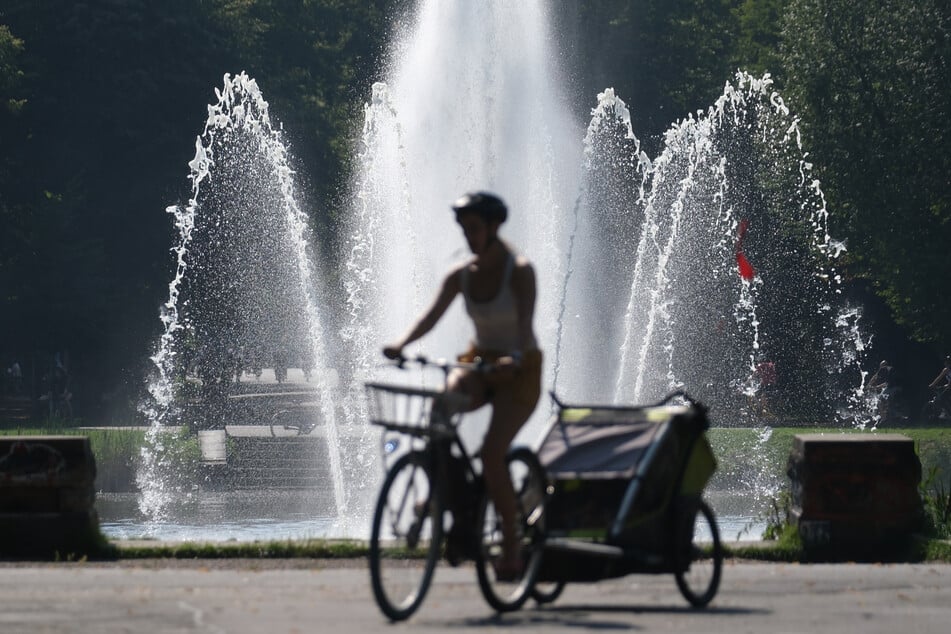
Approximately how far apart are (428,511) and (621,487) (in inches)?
45.4

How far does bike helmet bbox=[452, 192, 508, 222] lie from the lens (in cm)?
831

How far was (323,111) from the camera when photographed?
4894cm

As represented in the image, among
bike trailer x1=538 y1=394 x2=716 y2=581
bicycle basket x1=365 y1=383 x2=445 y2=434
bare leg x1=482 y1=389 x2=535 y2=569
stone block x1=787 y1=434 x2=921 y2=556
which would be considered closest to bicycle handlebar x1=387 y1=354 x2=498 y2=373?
bicycle basket x1=365 y1=383 x2=445 y2=434

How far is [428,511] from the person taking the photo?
8.09 metres

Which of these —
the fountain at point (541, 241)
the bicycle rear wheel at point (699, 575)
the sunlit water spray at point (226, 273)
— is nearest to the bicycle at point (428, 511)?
the bicycle rear wheel at point (699, 575)

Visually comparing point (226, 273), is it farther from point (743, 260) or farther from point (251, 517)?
point (251, 517)

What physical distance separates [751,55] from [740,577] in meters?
43.5

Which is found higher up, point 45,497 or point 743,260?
point 743,260

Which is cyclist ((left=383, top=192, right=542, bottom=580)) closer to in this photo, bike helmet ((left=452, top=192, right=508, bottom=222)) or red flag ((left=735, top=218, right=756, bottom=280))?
bike helmet ((left=452, top=192, right=508, bottom=222))

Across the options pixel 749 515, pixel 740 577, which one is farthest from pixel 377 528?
pixel 749 515

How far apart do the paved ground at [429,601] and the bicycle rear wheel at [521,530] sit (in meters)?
0.12

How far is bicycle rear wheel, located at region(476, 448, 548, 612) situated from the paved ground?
0.39 ft

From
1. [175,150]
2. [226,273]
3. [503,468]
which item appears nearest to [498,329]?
[503,468]

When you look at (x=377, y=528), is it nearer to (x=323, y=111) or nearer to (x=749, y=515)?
(x=749, y=515)
